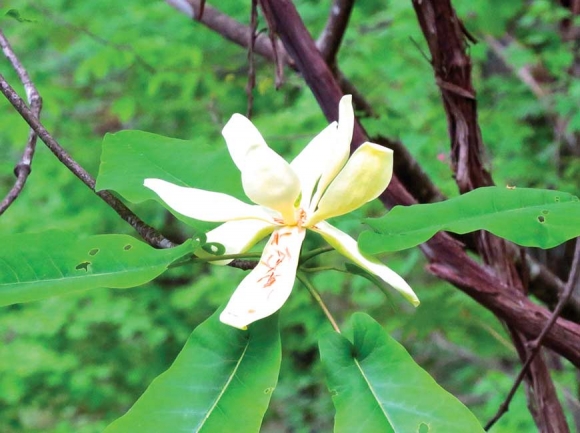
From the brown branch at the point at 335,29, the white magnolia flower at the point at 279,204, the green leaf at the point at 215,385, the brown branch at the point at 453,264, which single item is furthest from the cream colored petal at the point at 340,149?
the brown branch at the point at 335,29

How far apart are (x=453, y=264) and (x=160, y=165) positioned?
41 centimetres

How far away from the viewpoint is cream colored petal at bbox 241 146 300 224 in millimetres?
503

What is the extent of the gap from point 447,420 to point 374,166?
19cm

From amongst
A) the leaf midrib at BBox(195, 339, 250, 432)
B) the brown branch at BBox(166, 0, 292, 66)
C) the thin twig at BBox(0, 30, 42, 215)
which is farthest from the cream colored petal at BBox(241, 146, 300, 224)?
the brown branch at BBox(166, 0, 292, 66)

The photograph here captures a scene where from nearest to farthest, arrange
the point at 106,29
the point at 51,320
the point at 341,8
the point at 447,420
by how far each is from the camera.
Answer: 1. the point at 447,420
2. the point at 341,8
3. the point at 106,29
4. the point at 51,320

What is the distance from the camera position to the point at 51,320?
2656 mm

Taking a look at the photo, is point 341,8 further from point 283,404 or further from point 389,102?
point 283,404

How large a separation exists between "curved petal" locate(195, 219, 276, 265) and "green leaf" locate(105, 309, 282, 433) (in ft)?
0.19

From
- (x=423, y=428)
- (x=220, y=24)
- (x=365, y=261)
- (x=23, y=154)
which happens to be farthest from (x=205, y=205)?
(x=220, y=24)

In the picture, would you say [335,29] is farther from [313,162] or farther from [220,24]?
[313,162]

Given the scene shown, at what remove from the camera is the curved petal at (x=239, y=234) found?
0.55 m

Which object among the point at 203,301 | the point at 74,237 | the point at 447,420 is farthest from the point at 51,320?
the point at 447,420

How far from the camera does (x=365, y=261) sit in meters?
0.51

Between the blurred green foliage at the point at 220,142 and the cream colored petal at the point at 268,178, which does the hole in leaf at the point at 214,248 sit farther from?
the blurred green foliage at the point at 220,142
